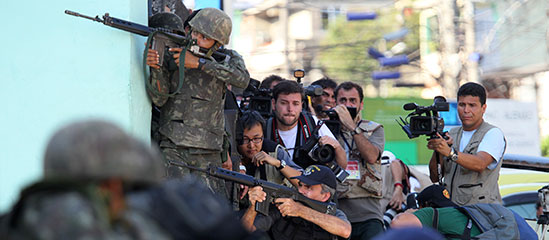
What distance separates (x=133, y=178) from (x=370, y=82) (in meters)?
23.2

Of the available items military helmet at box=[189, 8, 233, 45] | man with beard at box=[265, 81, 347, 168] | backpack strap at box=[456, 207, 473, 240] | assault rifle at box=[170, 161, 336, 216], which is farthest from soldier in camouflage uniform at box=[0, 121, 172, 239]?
man with beard at box=[265, 81, 347, 168]

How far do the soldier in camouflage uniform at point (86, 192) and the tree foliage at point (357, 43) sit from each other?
22801 mm

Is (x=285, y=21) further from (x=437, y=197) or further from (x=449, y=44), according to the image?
(x=437, y=197)

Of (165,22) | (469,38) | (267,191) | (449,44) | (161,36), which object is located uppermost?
(469,38)

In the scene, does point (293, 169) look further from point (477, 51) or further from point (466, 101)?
point (477, 51)

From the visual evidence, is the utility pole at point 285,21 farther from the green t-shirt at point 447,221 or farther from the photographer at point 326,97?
the green t-shirt at point 447,221

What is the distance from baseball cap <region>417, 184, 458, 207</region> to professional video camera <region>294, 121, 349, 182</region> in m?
0.60

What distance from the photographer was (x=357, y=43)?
83.0 ft

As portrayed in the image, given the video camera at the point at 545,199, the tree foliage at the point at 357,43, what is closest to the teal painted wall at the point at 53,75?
the video camera at the point at 545,199

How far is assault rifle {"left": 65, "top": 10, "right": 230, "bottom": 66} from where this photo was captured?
13.1 feet

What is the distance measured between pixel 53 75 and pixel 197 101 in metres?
0.92

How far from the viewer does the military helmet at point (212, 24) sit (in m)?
4.53

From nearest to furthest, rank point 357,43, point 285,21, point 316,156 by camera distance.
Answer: point 316,156 → point 357,43 → point 285,21

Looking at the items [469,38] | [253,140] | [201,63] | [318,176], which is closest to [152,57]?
[201,63]
